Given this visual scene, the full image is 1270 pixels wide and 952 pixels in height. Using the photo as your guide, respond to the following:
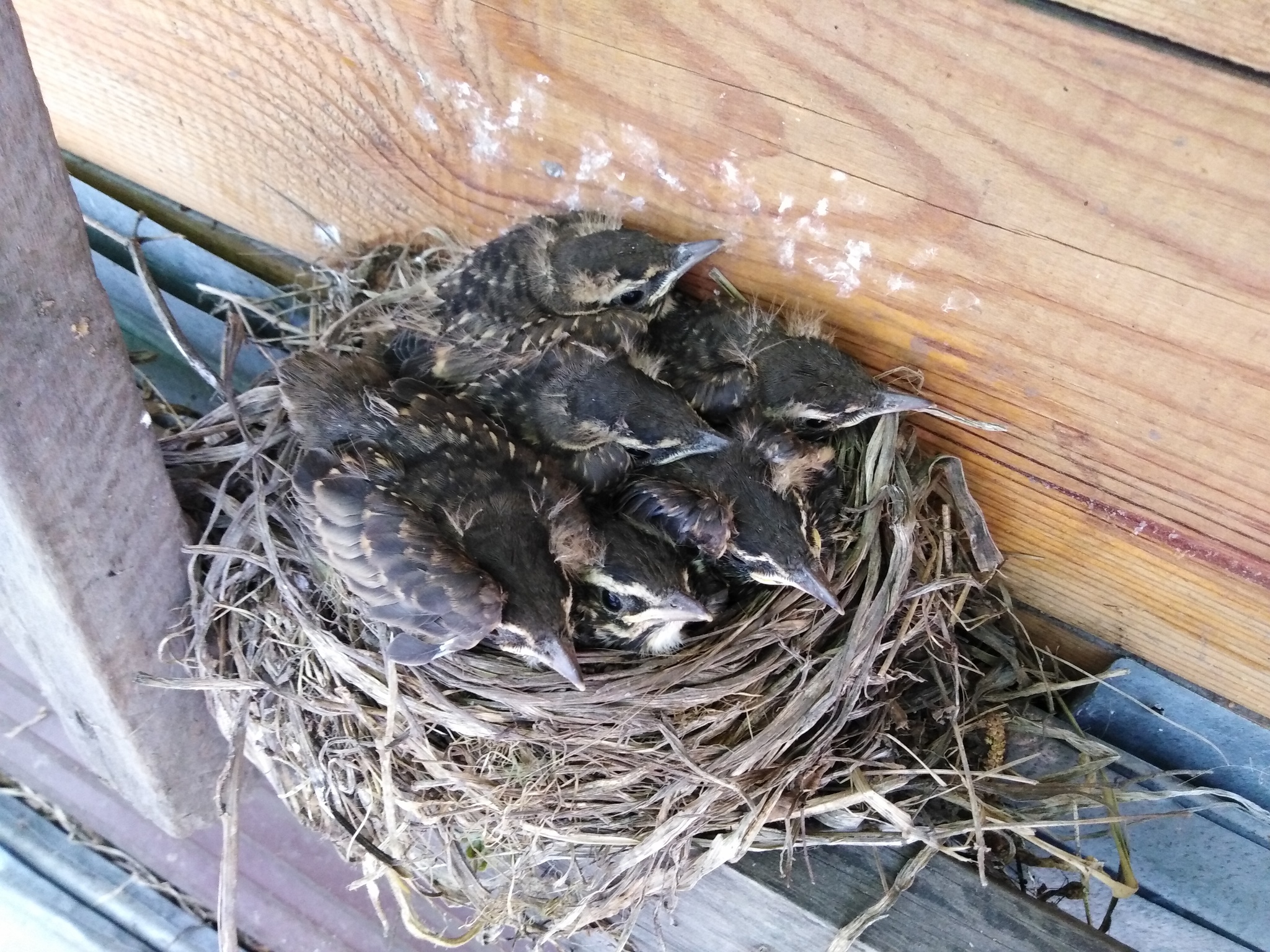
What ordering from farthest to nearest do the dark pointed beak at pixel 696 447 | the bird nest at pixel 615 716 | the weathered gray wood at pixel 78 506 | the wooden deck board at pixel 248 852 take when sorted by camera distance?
the wooden deck board at pixel 248 852, the dark pointed beak at pixel 696 447, the bird nest at pixel 615 716, the weathered gray wood at pixel 78 506

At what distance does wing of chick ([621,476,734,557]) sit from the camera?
1.37 m

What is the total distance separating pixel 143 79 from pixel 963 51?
1452mm

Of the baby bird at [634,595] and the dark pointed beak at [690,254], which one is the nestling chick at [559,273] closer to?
the dark pointed beak at [690,254]

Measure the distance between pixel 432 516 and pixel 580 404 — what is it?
29 cm

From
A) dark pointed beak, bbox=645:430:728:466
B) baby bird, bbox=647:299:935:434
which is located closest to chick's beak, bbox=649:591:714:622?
dark pointed beak, bbox=645:430:728:466

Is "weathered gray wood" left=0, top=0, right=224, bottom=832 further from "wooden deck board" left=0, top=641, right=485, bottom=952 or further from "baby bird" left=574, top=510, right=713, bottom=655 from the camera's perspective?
"baby bird" left=574, top=510, right=713, bottom=655

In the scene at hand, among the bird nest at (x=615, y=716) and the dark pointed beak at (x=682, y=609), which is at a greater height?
the dark pointed beak at (x=682, y=609)

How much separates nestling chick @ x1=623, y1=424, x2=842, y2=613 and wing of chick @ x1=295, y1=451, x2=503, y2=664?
30 centimetres

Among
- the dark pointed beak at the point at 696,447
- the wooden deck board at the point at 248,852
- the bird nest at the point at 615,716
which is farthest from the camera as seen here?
the wooden deck board at the point at 248,852

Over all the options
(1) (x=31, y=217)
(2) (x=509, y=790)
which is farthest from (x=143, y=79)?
(2) (x=509, y=790)

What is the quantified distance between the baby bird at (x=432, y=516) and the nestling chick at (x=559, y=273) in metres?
0.19

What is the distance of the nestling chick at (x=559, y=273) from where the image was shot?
1.44 metres

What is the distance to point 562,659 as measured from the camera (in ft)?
4.06

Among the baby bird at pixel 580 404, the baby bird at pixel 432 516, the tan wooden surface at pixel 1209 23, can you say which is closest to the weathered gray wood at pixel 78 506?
the baby bird at pixel 432 516
